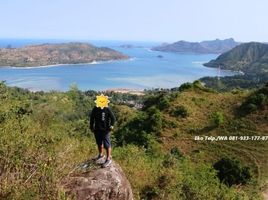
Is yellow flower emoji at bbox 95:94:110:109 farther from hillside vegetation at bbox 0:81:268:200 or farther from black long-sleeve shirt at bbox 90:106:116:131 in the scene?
hillside vegetation at bbox 0:81:268:200

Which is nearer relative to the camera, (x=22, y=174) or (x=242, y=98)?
(x=22, y=174)

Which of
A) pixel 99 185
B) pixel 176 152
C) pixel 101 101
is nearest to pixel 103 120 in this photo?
pixel 101 101

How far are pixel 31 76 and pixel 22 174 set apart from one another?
501ft

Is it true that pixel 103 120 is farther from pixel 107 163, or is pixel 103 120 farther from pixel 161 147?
pixel 161 147

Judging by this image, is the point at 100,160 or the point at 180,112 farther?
the point at 180,112

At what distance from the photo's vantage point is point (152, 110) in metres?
31.4

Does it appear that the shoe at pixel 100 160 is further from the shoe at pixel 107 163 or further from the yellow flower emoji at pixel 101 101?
the yellow flower emoji at pixel 101 101

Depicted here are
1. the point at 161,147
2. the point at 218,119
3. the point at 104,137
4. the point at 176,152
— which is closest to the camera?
the point at 104,137

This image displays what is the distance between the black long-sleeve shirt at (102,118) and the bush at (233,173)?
13.6 metres

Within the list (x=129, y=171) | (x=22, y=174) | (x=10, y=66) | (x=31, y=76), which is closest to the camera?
(x=22, y=174)

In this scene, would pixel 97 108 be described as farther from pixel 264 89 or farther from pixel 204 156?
pixel 264 89

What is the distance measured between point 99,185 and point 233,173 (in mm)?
14751

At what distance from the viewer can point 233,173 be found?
71.9 ft

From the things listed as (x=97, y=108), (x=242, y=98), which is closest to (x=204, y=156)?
(x=242, y=98)
